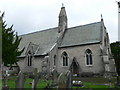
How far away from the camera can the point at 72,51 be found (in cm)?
2778

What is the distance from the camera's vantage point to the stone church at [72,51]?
25.1 metres

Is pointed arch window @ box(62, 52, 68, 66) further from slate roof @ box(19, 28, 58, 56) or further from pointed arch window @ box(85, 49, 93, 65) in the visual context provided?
pointed arch window @ box(85, 49, 93, 65)

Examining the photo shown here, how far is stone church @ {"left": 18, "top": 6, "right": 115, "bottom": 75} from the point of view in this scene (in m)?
25.1

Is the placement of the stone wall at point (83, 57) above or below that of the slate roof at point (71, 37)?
below

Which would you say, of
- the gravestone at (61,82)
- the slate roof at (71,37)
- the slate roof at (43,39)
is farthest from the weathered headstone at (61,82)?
the slate roof at (43,39)

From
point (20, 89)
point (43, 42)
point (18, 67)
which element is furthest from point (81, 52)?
point (20, 89)

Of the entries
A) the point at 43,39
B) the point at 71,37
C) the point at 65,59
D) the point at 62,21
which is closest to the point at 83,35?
the point at 71,37

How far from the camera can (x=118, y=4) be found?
509 inches

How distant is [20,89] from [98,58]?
1761 centimetres

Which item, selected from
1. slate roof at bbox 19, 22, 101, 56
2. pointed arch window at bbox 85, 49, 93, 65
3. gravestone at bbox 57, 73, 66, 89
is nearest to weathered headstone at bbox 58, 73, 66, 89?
gravestone at bbox 57, 73, 66, 89

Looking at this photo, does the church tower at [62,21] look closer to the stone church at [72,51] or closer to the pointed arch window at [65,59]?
the stone church at [72,51]

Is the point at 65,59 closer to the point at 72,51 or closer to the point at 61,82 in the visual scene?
the point at 72,51

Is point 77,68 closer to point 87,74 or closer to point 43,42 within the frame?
point 87,74

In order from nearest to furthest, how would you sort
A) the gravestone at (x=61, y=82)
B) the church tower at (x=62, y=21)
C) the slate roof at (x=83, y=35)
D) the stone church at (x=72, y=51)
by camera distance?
the gravestone at (x=61, y=82)
the stone church at (x=72, y=51)
the slate roof at (x=83, y=35)
the church tower at (x=62, y=21)
